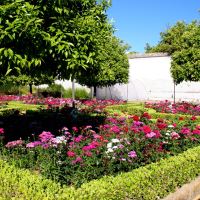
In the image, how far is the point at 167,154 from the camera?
813 centimetres

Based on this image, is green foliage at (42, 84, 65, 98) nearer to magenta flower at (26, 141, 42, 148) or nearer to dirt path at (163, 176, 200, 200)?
magenta flower at (26, 141, 42, 148)

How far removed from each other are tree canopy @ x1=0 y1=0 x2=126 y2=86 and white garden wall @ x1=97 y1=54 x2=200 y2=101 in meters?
28.0

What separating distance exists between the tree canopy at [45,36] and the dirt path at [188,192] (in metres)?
3.04

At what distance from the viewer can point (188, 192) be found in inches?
290

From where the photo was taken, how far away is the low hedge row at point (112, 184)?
5500 mm

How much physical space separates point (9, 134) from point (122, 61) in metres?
18.2

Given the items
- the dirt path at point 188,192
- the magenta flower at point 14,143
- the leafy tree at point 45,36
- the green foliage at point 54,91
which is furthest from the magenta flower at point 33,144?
the green foliage at point 54,91

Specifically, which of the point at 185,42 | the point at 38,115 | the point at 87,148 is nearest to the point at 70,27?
the point at 87,148

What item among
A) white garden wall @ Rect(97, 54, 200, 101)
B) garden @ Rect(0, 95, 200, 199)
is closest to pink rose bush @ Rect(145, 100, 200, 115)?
garden @ Rect(0, 95, 200, 199)

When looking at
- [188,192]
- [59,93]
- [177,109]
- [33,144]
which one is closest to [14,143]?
[33,144]

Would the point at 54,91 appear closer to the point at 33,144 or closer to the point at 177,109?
the point at 177,109

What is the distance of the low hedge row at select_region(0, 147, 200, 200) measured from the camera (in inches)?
217

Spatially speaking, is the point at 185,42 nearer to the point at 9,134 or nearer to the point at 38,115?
the point at 38,115

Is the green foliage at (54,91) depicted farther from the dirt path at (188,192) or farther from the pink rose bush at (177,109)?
the dirt path at (188,192)
